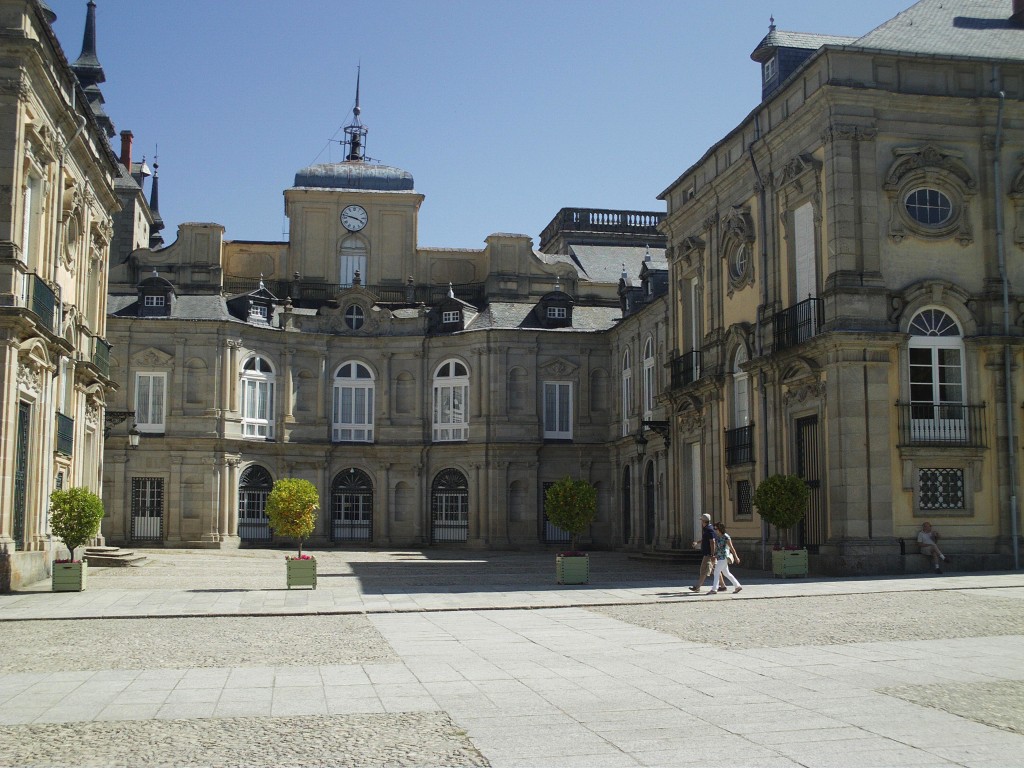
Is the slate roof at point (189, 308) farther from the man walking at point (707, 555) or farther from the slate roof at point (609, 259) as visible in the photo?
the man walking at point (707, 555)

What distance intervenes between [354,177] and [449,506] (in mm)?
15859

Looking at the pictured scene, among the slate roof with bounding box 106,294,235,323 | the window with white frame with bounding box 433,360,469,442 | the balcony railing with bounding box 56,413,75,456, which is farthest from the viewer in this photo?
the window with white frame with bounding box 433,360,469,442

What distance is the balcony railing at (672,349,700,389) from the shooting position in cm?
3425

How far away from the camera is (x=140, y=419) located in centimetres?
4609

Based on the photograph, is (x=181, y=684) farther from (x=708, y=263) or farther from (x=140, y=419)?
(x=140, y=419)

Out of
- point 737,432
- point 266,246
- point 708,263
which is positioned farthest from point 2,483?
point 266,246

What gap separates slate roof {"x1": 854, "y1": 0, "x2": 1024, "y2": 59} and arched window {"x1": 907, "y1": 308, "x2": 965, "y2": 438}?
238 inches

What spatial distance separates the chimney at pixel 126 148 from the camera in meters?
63.7

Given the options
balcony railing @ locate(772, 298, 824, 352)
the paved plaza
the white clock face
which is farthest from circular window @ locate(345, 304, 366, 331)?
the paved plaza

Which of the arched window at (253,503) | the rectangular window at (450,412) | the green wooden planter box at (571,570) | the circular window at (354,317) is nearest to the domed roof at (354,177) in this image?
the circular window at (354,317)

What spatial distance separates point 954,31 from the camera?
2756cm

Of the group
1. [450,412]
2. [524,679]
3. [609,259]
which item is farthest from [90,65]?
[524,679]

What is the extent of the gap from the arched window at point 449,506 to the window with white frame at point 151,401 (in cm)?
1141

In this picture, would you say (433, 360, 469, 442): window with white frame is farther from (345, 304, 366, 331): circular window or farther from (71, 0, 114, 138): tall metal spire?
(71, 0, 114, 138): tall metal spire
